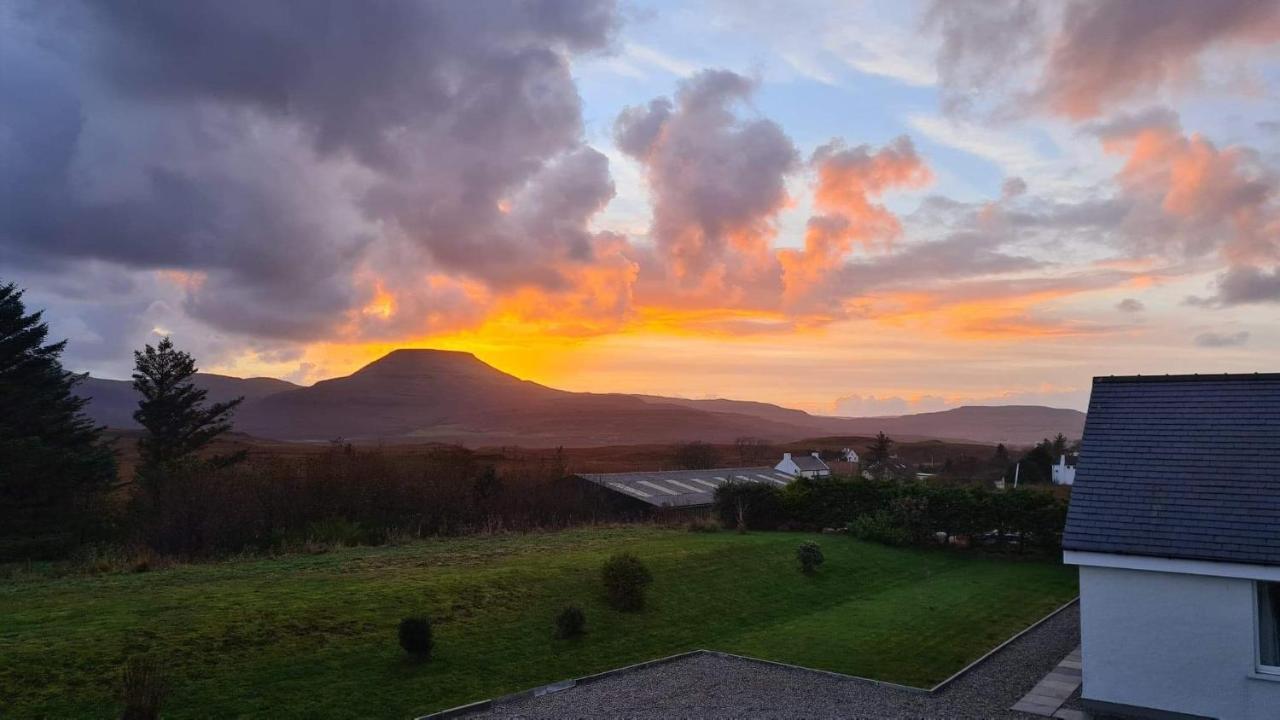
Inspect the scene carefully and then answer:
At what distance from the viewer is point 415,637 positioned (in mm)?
13578

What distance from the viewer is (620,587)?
1795 cm

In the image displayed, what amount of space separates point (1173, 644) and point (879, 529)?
60.6ft

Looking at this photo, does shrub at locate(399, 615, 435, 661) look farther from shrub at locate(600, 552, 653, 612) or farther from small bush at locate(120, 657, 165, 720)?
shrub at locate(600, 552, 653, 612)

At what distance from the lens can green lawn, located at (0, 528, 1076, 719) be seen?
1176 centimetres

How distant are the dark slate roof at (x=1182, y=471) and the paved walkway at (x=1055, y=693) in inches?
105

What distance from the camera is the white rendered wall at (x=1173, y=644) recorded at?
34.9 ft

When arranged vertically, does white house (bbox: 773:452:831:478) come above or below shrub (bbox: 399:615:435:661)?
above

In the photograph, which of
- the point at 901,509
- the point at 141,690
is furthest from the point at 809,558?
the point at 141,690

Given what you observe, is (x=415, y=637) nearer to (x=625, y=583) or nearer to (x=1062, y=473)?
(x=625, y=583)

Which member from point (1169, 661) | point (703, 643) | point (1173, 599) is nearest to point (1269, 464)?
point (1173, 599)

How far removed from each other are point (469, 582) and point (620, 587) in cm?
357

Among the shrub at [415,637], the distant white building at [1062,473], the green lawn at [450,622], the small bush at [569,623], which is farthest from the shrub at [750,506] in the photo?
the distant white building at [1062,473]

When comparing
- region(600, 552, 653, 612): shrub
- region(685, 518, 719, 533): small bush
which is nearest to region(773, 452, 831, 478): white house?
region(685, 518, 719, 533): small bush

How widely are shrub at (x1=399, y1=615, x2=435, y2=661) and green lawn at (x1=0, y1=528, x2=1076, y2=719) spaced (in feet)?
1.15
